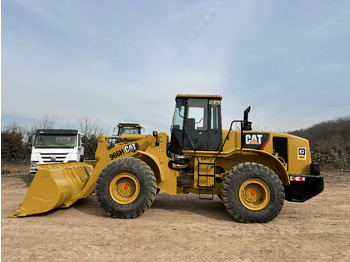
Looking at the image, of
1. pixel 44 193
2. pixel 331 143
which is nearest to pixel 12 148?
pixel 44 193

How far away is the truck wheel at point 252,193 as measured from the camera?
5.37 metres

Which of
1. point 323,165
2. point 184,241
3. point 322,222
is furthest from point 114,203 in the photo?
point 323,165

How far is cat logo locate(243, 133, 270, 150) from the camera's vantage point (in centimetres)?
600

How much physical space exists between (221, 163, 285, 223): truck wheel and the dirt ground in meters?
0.23

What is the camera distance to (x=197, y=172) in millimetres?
5895

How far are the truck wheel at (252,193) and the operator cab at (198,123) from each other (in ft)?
2.85

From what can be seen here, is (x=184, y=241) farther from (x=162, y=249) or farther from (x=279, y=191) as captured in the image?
(x=279, y=191)

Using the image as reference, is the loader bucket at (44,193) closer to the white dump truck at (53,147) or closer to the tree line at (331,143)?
the white dump truck at (53,147)

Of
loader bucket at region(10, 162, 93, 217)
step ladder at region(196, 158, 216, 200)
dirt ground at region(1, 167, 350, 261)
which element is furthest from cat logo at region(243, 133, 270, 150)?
loader bucket at region(10, 162, 93, 217)

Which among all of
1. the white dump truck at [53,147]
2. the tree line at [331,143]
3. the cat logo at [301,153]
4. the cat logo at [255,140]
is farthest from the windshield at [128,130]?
the tree line at [331,143]

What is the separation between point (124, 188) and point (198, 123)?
226cm

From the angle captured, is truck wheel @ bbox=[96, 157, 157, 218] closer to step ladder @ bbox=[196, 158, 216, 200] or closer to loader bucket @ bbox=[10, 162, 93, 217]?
loader bucket @ bbox=[10, 162, 93, 217]

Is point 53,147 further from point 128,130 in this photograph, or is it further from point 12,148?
point 12,148

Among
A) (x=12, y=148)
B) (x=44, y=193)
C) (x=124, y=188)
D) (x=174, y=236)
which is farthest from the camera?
(x=12, y=148)
